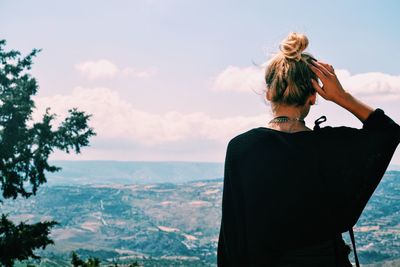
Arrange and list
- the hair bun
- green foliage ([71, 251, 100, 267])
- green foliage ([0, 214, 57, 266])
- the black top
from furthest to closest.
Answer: green foliage ([0, 214, 57, 266])
green foliage ([71, 251, 100, 267])
the hair bun
the black top

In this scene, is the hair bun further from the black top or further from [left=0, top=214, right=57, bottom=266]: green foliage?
[left=0, top=214, right=57, bottom=266]: green foliage

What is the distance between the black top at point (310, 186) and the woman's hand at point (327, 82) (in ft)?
0.58

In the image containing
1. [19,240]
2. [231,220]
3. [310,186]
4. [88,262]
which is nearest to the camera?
[310,186]

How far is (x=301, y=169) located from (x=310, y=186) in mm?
96

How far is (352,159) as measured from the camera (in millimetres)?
2518

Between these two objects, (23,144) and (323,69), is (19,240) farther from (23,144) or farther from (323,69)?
(323,69)

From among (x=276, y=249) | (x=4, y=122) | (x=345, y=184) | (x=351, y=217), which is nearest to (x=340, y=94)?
(x=345, y=184)

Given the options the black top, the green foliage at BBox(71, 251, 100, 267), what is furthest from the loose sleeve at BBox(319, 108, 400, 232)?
the green foliage at BBox(71, 251, 100, 267)

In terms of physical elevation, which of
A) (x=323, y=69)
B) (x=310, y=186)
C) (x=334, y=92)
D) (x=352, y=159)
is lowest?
(x=310, y=186)

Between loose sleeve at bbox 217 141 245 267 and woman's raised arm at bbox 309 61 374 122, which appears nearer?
woman's raised arm at bbox 309 61 374 122

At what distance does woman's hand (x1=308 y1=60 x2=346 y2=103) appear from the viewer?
2.55 m

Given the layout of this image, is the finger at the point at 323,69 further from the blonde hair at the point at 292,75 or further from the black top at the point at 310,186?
the black top at the point at 310,186

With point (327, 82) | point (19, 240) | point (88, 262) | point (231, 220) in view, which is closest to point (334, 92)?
point (327, 82)

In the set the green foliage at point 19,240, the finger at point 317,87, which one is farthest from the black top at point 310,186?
the green foliage at point 19,240
